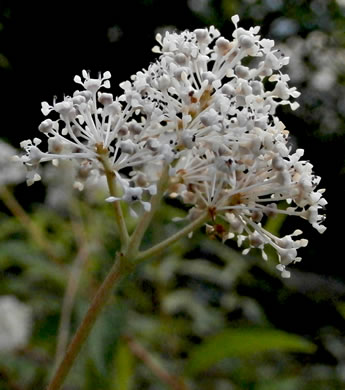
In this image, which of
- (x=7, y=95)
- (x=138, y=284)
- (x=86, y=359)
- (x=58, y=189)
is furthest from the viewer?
(x=7, y=95)

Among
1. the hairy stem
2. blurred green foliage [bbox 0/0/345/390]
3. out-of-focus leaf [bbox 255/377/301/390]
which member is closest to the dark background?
blurred green foliage [bbox 0/0/345/390]

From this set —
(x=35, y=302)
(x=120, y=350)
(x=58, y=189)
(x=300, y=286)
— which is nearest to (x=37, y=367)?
(x=35, y=302)

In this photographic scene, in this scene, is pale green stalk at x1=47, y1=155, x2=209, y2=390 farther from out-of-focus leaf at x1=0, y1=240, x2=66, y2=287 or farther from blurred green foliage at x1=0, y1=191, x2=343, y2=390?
out-of-focus leaf at x1=0, y1=240, x2=66, y2=287

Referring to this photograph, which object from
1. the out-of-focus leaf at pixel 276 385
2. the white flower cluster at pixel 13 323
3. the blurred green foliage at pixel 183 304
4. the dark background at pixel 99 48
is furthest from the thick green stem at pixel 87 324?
the dark background at pixel 99 48

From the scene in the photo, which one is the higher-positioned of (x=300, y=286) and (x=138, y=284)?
(x=300, y=286)

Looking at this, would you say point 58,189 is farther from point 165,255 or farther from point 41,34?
point 41,34

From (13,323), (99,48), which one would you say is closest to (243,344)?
(13,323)
